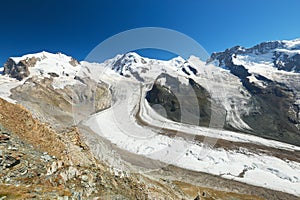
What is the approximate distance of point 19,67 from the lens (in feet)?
588

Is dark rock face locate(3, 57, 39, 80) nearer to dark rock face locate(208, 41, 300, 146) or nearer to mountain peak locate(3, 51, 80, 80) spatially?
mountain peak locate(3, 51, 80, 80)

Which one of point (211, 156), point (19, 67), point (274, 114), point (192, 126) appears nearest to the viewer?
point (211, 156)

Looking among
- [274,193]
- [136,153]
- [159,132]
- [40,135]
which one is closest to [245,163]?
[274,193]

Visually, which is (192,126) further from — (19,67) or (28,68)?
(19,67)

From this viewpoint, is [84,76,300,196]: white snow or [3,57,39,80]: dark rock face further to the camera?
[3,57,39,80]: dark rock face

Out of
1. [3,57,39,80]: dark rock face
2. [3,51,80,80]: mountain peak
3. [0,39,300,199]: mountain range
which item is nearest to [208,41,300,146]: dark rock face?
[0,39,300,199]: mountain range

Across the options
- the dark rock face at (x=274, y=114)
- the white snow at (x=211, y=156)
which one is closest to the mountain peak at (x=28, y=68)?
the white snow at (x=211, y=156)

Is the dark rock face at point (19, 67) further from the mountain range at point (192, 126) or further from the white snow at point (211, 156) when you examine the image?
the white snow at point (211, 156)

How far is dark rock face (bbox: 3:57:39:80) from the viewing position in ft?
558

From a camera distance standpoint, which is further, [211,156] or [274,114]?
[274,114]

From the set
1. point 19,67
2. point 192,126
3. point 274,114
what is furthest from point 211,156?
point 19,67

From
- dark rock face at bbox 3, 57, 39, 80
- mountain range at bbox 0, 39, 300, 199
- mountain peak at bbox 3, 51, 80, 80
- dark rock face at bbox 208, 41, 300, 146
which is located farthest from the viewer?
mountain peak at bbox 3, 51, 80, 80

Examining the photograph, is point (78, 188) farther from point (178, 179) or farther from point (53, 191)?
point (178, 179)

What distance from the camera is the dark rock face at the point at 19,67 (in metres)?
170
